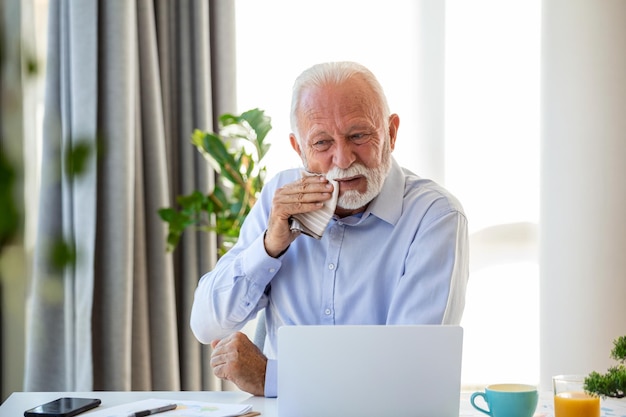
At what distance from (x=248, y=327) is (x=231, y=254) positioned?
1.44 metres

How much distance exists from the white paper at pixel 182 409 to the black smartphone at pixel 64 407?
0.03 metres

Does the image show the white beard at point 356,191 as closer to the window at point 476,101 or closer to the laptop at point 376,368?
the laptop at point 376,368

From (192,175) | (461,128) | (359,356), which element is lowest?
(359,356)

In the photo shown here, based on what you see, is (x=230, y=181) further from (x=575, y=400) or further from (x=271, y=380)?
(x=575, y=400)

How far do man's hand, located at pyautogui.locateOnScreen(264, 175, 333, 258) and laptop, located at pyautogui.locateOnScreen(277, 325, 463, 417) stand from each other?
2.08 feet

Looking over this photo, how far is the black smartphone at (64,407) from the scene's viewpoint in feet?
→ 4.91

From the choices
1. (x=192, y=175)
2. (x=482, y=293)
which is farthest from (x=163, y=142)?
(x=482, y=293)

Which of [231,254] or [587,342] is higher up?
[231,254]

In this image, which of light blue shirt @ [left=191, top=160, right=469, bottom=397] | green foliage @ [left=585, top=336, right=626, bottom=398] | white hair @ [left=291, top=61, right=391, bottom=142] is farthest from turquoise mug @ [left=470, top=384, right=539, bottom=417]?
white hair @ [left=291, top=61, right=391, bottom=142]

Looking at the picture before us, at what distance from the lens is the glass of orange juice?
51.4 inches

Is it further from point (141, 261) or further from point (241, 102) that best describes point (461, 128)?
point (141, 261)

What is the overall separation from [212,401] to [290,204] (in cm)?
52

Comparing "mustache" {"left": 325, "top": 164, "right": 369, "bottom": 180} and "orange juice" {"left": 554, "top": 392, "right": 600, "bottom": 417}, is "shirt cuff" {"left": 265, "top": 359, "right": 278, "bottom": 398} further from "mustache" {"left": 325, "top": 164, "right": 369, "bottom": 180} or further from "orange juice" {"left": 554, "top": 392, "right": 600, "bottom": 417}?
"orange juice" {"left": 554, "top": 392, "right": 600, "bottom": 417}

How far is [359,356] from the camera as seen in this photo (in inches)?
51.1
